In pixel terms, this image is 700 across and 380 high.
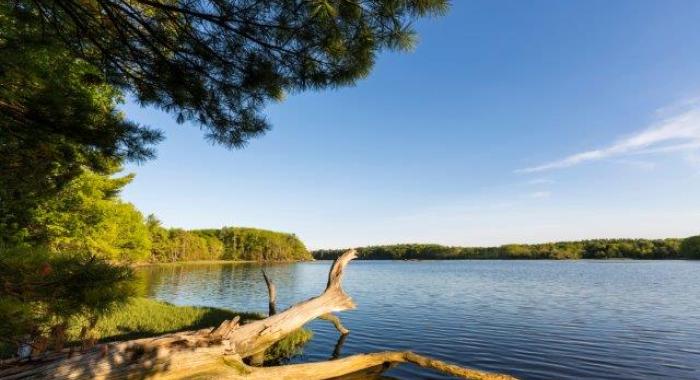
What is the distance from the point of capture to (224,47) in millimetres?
7008

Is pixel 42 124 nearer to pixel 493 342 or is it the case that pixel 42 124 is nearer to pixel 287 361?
pixel 287 361

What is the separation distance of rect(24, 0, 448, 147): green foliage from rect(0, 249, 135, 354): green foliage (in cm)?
373

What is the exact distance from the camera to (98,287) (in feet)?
15.4

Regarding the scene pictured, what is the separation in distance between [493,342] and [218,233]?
176680mm

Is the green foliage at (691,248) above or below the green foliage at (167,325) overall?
above

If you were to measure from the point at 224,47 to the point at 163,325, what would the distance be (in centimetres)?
1712

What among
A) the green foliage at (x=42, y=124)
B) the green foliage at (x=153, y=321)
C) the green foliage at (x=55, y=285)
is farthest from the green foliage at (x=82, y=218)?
the green foliage at (x=55, y=285)

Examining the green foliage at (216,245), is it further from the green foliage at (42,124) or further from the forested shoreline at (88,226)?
the green foliage at (42,124)

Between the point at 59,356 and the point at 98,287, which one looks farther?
the point at 59,356

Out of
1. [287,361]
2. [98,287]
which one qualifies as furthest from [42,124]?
[287,361]

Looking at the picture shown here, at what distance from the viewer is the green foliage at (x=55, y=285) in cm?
439

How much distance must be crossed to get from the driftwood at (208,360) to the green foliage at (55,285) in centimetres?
342

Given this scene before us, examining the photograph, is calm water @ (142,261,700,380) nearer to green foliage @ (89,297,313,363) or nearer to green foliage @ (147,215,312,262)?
green foliage @ (89,297,313,363)

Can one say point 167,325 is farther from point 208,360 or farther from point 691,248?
point 691,248
